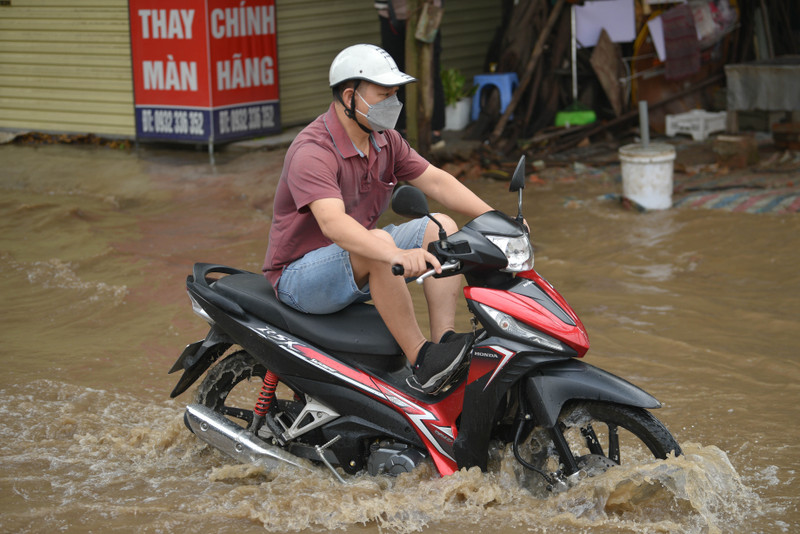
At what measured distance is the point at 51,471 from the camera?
3881 millimetres

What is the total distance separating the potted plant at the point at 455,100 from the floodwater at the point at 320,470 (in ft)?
9.03

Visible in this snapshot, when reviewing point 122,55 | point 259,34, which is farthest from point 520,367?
point 122,55

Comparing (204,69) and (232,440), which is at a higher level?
(204,69)

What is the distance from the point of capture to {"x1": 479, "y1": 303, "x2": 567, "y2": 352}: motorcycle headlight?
318 cm

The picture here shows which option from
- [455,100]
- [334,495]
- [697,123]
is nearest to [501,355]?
[334,495]

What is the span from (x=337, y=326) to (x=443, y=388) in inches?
19.1

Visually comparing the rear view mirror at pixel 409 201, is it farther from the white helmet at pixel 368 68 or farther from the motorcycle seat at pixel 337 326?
the motorcycle seat at pixel 337 326

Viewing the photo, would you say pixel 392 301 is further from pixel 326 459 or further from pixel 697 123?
pixel 697 123

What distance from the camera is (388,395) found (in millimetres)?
3562

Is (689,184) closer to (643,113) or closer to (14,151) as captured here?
(643,113)

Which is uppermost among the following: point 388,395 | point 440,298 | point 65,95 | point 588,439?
point 65,95

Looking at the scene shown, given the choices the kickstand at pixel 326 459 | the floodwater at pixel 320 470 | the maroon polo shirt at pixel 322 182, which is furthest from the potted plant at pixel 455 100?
the kickstand at pixel 326 459

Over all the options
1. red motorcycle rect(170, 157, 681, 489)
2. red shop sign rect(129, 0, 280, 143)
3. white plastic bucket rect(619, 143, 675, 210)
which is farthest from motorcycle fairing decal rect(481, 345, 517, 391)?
red shop sign rect(129, 0, 280, 143)

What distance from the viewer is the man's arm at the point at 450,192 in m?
3.82
